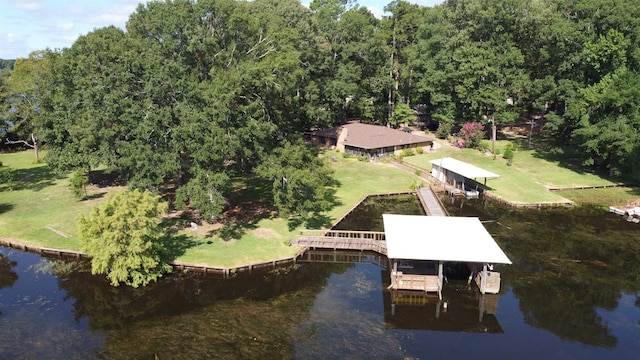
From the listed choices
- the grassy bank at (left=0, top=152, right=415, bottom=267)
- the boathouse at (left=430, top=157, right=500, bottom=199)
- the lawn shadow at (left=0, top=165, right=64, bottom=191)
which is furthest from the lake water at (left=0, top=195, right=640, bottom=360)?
the lawn shadow at (left=0, top=165, right=64, bottom=191)

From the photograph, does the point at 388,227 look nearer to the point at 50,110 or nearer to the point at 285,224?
the point at 285,224

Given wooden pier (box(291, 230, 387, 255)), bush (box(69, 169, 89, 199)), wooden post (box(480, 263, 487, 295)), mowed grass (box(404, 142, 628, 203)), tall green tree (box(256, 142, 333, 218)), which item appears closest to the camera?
wooden post (box(480, 263, 487, 295))

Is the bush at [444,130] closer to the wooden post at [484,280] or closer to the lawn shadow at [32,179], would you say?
the wooden post at [484,280]

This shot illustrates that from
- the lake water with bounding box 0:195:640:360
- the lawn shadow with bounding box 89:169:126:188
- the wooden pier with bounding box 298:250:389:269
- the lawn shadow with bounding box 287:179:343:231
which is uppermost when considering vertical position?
the lawn shadow with bounding box 89:169:126:188

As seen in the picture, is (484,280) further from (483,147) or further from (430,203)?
(483,147)

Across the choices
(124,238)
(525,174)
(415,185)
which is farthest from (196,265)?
(525,174)

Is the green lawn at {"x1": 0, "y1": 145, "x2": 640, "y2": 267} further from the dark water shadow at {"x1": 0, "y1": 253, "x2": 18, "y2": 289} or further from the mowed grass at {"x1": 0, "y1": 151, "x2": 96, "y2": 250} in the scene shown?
the dark water shadow at {"x1": 0, "y1": 253, "x2": 18, "y2": 289}

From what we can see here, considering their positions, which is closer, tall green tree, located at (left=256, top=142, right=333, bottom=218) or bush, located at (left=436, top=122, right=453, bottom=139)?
tall green tree, located at (left=256, top=142, right=333, bottom=218)
